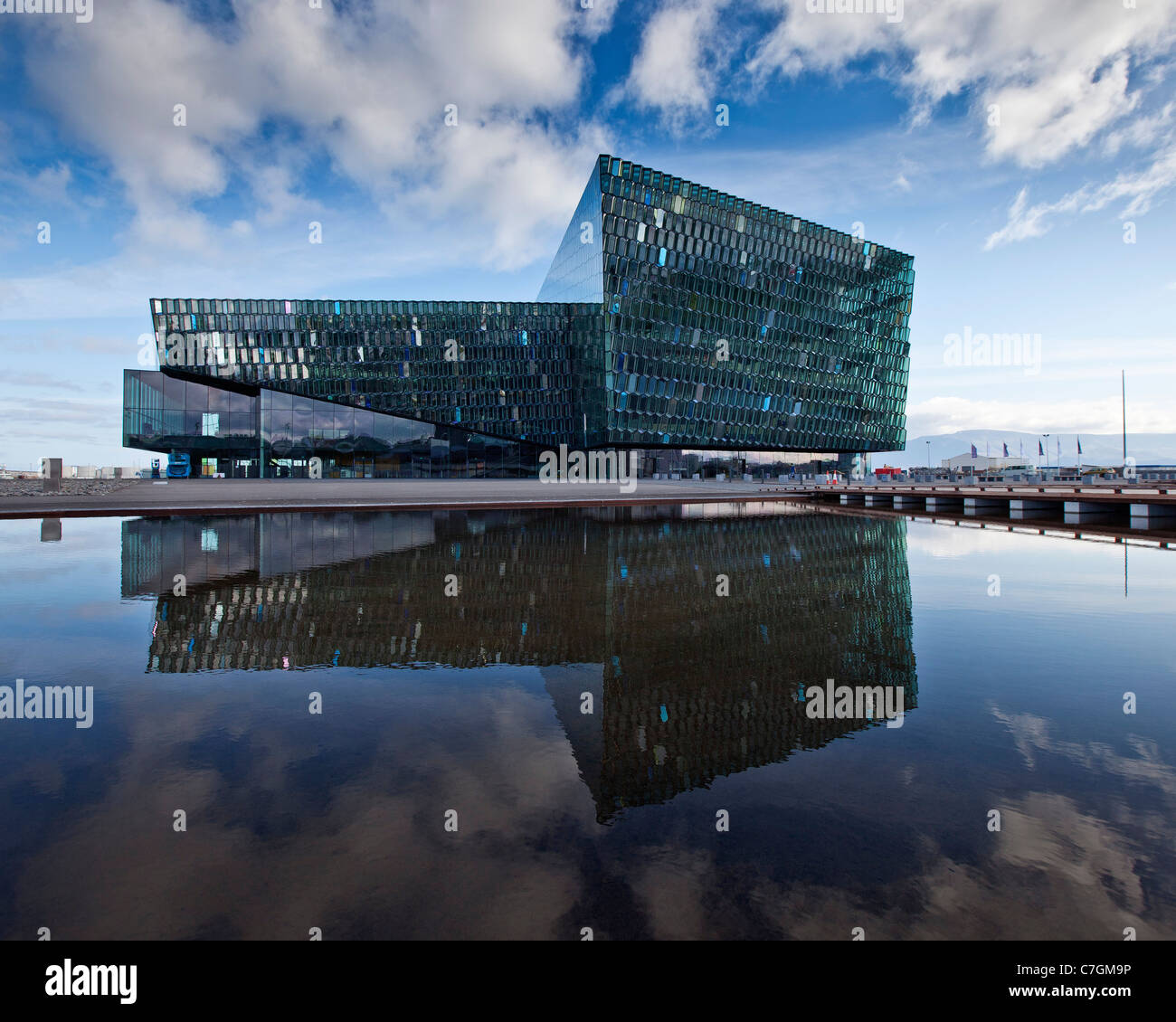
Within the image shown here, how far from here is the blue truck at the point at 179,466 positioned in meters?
61.2

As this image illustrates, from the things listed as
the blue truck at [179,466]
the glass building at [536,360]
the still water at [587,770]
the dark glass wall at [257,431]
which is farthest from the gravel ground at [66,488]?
the still water at [587,770]

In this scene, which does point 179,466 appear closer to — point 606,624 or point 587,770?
point 606,624

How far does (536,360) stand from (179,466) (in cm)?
3375

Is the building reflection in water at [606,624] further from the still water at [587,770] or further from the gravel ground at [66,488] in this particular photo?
the gravel ground at [66,488]

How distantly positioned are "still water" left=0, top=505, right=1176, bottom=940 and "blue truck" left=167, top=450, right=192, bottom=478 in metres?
56.2

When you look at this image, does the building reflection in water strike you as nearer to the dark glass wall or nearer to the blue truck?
the dark glass wall

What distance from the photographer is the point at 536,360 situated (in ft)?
220

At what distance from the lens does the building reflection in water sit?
5773 millimetres

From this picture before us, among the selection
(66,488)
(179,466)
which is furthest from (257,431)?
(66,488)

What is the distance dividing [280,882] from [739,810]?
268 cm
